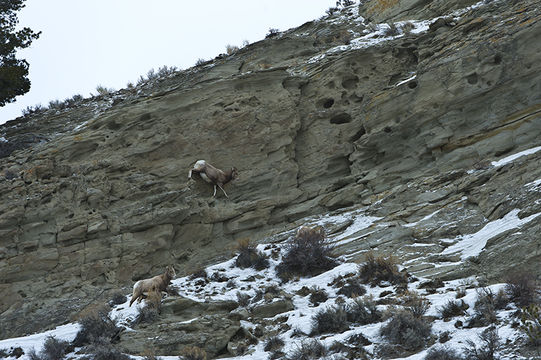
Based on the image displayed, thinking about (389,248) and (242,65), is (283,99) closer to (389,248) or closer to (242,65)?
(242,65)

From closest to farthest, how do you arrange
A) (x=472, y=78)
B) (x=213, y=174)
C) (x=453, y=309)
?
(x=453, y=309)
(x=472, y=78)
(x=213, y=174)

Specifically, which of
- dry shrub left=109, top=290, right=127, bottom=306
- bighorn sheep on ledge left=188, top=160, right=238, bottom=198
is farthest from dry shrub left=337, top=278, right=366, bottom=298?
bighorn sheep on ledge left=188, top=160, right=238, bottom=198

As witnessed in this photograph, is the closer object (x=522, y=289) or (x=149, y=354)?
(x=522, y=289)

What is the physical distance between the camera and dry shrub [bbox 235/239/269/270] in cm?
1533

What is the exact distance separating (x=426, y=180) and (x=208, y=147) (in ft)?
24.7

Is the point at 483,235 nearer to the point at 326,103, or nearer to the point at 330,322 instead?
the point at 330,322

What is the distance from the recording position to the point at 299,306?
512 inches

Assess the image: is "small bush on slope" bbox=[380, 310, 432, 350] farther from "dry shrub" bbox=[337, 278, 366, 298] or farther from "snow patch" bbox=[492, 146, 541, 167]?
"snow patch" bbox=[492, 146, 541, 167]

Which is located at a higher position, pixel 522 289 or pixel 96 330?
pixel 96 330

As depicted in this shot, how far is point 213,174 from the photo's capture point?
18.6 metres

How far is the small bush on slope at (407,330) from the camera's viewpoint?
998 centimetres

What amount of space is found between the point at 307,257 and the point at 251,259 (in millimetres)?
1696

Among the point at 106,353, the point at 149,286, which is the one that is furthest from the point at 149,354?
the point at 149,286

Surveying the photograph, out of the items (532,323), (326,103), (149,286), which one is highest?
(326,103)
